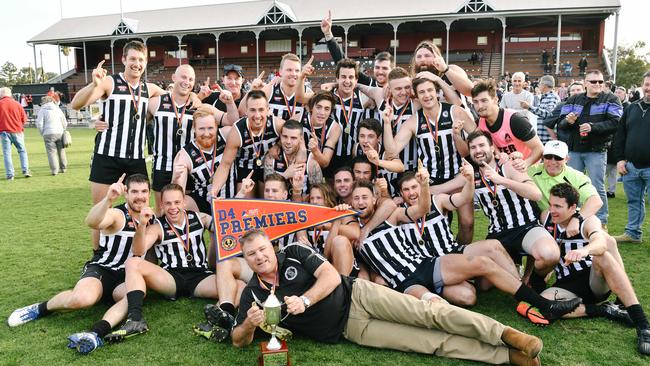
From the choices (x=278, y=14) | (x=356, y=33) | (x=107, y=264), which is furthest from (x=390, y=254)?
(x=356, y=33)

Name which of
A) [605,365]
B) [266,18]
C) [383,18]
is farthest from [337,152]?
[266,18]

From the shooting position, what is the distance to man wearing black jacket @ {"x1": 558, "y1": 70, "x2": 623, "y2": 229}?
20.2 feet

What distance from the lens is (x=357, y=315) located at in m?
3.36

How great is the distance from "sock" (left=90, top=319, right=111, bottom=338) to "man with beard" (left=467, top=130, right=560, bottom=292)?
3235 millimetres

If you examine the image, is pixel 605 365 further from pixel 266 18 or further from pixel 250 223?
pixel 266 18

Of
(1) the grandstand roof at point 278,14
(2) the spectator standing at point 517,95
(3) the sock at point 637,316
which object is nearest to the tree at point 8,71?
(1) the grandstand roof at point 278,14

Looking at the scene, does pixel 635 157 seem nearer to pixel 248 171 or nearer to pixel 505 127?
pixel 505 127

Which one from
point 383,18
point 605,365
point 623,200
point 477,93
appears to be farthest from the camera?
point 383,18

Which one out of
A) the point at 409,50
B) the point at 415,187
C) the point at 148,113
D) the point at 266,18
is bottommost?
the point at 415,187

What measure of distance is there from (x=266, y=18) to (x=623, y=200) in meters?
26.0

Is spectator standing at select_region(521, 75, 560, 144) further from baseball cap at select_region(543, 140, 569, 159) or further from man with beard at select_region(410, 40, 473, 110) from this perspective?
baseball cap at select_region(543, 140, 569, 159)

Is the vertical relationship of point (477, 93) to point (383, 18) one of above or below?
below

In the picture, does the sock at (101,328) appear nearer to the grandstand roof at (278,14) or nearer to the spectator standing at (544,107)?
the spectator standing at (544,107)

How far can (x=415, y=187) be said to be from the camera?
431 centimetres
